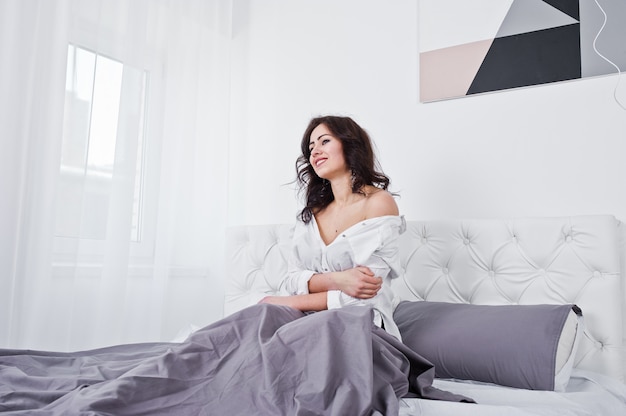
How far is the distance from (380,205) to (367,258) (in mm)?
207

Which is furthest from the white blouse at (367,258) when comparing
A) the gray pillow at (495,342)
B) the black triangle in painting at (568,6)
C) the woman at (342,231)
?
the black triangle in painting at (568,6)

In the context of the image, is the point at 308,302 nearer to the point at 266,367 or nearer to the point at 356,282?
the point at 356,282

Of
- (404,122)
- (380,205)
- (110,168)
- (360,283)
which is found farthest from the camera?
(404,122)

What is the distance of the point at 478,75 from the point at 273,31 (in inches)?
49.0

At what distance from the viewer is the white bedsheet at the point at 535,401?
124 cm

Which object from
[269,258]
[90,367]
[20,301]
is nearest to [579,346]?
[269,258]

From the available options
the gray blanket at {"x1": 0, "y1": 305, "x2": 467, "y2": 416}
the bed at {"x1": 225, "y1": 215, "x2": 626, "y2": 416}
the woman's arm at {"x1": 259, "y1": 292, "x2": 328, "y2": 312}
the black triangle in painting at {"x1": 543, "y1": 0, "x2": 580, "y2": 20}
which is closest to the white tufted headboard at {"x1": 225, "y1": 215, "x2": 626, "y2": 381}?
the bed at {"x1": 225, "y1": 215, "x2": 626, "y2": 416}

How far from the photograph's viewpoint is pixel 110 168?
2.43 m

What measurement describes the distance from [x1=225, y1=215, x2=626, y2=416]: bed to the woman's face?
412 millimetres

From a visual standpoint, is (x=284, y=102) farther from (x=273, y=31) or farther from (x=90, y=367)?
(x=90, y=367)

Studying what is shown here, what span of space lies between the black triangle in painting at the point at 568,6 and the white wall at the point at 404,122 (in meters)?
0.26

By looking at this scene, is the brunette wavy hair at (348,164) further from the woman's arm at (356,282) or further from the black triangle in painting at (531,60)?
the black triangle in painting at (531,60)

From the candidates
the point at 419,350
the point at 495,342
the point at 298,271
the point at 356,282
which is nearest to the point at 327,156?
the point at 298,271

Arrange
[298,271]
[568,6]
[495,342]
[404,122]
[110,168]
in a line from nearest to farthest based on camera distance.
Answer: [495,342] < [298,271] < [568,6] < [110,168] < [404,122]
